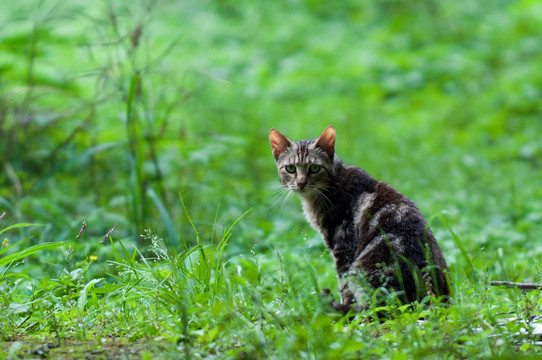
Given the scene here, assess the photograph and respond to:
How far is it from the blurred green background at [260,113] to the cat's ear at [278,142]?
0.60 meters

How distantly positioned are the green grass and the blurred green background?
4 centimetres

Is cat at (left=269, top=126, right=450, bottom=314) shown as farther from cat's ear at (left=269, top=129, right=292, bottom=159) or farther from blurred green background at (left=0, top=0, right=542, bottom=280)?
blurred green background at (left=0, top=0, right=542, bottom=280)

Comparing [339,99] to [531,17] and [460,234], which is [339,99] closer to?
[531,17]

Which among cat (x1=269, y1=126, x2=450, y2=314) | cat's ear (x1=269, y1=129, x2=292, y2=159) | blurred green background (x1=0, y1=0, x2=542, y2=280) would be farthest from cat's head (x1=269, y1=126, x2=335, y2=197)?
blurred green background (x1=0, y1=0, x2=542, y2=280)

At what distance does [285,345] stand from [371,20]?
447 inches

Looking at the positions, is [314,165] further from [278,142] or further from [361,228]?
[361,228]

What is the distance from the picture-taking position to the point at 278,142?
3.96 metres

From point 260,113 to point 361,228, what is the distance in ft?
18.5

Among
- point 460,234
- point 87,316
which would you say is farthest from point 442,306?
point 460,234

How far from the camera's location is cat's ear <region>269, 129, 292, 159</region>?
391 centimetres

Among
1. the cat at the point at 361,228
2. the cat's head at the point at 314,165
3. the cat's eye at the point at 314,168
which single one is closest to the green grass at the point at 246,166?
the cat at the point at 361,228

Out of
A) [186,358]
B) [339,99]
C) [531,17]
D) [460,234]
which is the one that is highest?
[531,17]

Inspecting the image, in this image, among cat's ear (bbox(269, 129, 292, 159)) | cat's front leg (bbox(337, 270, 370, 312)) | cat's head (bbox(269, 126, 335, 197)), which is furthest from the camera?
cat's ear (bbox(269, 129, 292, 159))

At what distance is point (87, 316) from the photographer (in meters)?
2.79
